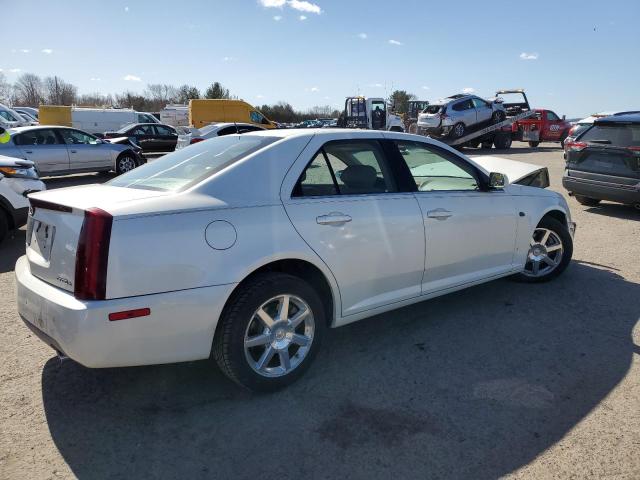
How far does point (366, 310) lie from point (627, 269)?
12.6 ft

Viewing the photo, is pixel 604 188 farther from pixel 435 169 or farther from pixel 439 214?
pixel 439 214

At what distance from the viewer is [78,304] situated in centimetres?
246

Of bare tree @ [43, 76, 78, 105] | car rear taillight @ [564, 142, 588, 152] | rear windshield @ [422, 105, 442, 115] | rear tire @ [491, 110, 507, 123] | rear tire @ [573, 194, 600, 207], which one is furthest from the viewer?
bare tree @ [43, 76, 78, 105]

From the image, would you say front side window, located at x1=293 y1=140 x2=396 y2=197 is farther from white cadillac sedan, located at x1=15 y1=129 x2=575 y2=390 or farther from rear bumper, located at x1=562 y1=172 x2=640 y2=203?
rear bumper, located at x1=562 y1=172 x2=640 y2=203

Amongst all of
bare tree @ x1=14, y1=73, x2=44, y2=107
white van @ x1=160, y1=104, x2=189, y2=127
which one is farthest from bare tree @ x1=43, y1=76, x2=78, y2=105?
white van @ x1=160, y1=104, x2=189, y2=127

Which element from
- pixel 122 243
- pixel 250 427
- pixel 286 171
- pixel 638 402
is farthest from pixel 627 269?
pixel 122 243

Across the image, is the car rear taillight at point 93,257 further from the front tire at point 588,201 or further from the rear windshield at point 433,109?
the rear windshield at point 433,109

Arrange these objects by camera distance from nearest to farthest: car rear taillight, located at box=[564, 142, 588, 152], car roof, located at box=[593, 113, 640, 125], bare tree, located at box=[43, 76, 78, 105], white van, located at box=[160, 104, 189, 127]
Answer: car roof, located at box=[593, 113, 640, 125], car rear taillight, located at box=[564, 142, 588, 152], white van, located at box=[160, 104, 189, 127], bare tree, located at box=[43, 76, 78, 105]

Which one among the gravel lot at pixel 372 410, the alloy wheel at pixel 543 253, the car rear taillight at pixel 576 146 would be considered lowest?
the gravel lot at pixel 372 410

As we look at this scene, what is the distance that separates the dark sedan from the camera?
21.6m

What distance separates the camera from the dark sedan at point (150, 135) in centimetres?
2159

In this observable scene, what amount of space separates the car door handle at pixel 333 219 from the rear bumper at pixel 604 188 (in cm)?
676

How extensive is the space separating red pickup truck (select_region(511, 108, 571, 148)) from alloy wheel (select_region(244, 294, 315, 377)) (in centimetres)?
2340

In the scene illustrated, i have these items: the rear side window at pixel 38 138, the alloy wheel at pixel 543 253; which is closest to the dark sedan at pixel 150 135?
the rear side window at pixel 38 138
